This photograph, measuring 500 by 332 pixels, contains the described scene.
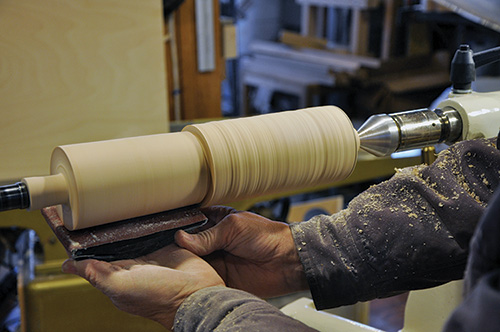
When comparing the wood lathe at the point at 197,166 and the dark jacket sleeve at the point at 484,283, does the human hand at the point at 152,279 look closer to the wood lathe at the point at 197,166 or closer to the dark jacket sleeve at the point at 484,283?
the wood lathe at the point at 197,166

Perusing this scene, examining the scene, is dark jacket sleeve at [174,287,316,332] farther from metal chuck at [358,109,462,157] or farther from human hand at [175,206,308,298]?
metal chuck at [358,109,462,157]

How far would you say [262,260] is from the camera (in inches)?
34.8

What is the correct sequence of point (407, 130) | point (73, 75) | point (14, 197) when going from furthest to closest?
point (73, 75), point (407, 130), point (14, 197)

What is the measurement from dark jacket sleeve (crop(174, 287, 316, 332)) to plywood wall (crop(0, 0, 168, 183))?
2.10 feet

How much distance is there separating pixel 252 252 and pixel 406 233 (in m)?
0.25

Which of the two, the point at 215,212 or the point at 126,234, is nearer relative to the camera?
the point at 126,234

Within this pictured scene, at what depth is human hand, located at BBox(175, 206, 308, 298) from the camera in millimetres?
813

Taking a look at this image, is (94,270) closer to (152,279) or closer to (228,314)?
(152,279)

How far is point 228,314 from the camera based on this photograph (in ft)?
2.23

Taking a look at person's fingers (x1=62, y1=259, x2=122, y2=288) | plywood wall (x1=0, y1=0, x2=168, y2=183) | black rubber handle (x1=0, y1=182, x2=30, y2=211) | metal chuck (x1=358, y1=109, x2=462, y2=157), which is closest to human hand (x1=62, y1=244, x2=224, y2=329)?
person's fingers (x1=62, y1=259, x2=122, y2=288)

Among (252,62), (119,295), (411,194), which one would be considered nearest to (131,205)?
(119,295)

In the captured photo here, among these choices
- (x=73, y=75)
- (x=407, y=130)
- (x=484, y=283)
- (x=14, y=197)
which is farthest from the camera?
(x=73, y=75)

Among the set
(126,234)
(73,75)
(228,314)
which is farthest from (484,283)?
(73,75)

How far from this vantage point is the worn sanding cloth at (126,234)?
0.69m
